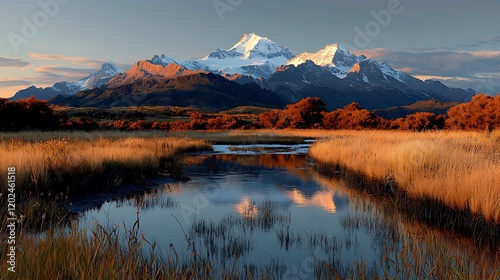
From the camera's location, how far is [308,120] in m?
84.4

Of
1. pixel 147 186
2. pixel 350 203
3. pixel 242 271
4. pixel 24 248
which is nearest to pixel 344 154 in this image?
pixel 350 203

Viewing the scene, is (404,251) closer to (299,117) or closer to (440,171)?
(440,171)

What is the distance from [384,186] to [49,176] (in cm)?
1122

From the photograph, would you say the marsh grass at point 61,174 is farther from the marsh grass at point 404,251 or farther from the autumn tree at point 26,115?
the autumn tree at point 26,115

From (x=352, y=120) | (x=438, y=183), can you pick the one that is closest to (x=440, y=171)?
(x=438, y=183)

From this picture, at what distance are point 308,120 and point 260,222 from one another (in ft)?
245

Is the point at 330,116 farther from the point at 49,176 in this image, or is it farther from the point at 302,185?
the point at 49,176

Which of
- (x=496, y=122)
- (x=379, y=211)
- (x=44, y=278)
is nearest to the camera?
(x=44, y=278)

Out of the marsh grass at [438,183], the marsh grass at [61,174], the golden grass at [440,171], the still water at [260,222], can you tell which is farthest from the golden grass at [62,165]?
Answer: the golden grass at [440,171]

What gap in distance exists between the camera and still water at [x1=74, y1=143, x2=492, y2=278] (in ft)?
26.1

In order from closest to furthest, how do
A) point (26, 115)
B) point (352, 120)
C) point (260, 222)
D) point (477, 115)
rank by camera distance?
1. point (260, 222)
2. point (26, 115)
3. point (477, 115)
4. point (352, 120)

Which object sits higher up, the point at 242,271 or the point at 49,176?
the point at 49,176

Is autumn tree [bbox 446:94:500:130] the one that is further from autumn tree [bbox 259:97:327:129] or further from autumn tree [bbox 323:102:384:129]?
autumn tree [bbox 259:97:327:129]

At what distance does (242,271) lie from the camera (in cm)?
696
